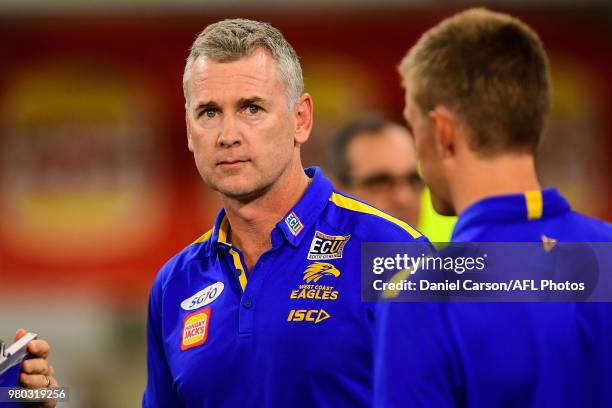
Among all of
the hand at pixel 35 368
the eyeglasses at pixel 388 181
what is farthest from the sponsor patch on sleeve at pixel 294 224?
the eyeglasses at pixel 388 181

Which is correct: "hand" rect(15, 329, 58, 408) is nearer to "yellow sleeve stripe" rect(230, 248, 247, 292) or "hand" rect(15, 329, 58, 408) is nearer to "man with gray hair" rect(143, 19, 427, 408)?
"man with gray hair" rect(143, 19, 427, 408)

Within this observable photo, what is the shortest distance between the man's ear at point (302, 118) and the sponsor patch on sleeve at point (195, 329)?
1.53 feet

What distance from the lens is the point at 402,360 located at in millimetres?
1690

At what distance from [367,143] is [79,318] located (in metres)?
4.38

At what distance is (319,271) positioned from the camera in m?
2.41

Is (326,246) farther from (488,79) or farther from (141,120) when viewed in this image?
(141,120)

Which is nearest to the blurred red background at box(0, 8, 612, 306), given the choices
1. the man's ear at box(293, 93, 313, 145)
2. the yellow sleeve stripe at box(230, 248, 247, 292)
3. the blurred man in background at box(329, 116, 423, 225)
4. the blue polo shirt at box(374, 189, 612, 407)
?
Answer: the blurred man in background at box(329, 116, 423, 225)

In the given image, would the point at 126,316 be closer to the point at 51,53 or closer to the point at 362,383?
the point at 51,53

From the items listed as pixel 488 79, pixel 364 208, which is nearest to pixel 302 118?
pixel 364 208

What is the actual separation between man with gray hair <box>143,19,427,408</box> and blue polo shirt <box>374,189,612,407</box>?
0.58 m

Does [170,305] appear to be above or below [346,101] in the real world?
below

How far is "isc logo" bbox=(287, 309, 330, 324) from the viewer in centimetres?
232

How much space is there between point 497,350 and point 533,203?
0.80ft

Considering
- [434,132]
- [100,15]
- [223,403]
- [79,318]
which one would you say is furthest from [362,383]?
[100,15]
